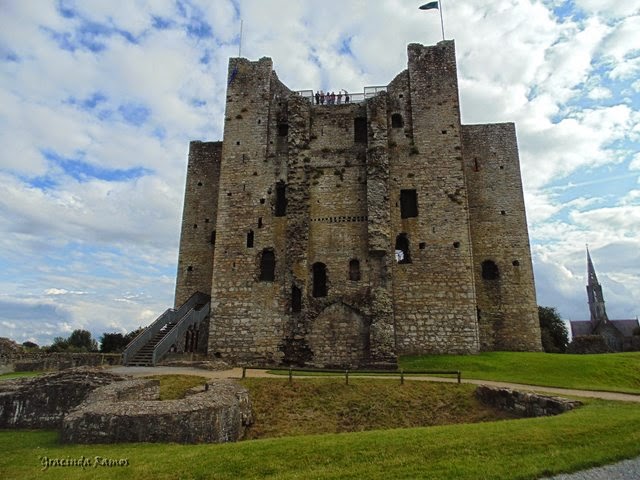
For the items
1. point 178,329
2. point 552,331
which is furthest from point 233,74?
point 552,331

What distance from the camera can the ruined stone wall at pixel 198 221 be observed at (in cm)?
2681

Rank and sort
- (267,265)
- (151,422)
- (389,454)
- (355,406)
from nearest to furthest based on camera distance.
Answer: (389,454), (151,422), (355,406), (267,265)

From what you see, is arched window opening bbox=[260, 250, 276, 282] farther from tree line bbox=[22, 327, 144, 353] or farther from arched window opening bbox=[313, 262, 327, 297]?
tree line bbox=[22, 327, 144, 353]

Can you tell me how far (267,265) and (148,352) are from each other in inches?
292

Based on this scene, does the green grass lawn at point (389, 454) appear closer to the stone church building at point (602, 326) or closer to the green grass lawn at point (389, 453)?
the green grass lawn at point (389, 453)

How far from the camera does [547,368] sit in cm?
1847

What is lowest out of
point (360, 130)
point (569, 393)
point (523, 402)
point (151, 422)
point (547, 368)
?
point (151, 422)

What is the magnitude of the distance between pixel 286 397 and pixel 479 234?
53.3ft

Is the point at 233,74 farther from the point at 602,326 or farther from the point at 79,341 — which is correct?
the point at 602,326

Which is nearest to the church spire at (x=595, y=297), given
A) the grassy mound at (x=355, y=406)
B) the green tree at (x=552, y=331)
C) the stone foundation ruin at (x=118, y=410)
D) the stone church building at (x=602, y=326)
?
the stone church building at (x=602, y=326)

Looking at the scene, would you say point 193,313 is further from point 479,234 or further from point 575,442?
point 575,442

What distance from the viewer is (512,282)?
2478 cm

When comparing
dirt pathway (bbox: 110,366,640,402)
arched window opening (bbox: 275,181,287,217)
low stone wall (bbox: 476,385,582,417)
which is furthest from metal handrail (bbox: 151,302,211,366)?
low stone wall (bbox: 476,385,582,417)

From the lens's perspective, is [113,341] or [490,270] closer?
Answer: [490,270]
